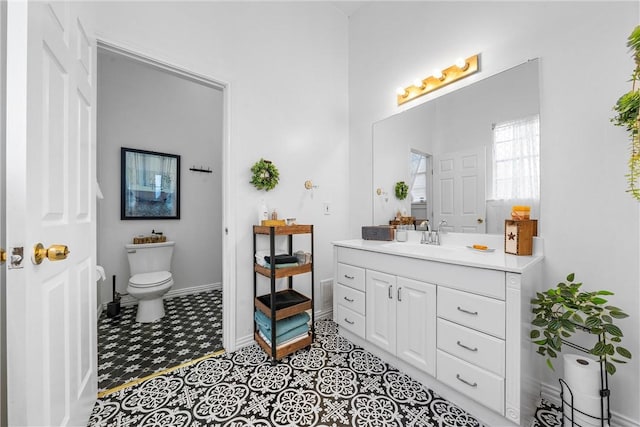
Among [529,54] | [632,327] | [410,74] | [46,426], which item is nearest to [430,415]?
[632,327]

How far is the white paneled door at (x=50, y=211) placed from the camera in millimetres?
669

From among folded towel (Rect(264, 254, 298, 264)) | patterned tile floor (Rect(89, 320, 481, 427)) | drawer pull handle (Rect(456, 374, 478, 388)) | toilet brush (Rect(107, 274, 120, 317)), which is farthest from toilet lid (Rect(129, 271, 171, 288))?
drawer pull handle (Rect(456, 374, 478, 388))

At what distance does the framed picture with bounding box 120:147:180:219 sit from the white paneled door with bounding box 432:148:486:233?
292cm

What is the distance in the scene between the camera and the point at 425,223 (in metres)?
2.12

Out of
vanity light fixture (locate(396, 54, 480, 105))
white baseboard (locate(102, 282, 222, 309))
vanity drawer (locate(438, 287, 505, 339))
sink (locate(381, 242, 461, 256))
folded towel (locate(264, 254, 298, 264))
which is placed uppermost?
vanity light fixture (locate(396, 54, 480, 105))

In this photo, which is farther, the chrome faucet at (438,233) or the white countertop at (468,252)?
the chrome faucet at (438,233)

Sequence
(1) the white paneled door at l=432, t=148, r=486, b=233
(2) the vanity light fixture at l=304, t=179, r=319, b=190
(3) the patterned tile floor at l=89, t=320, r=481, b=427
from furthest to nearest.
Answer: (2) the vanity light fixture at l=304, t=179, r=319, b=190 < (1) the white paneled door at l=432, t=148, r=486, b=233 < (3) the patterned tile floor at l=89, t=320, r=481, b=427

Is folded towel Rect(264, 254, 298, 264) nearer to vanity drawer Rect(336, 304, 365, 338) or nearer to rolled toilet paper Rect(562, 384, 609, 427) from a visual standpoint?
vanity drawer Rect(336, 304, 365, 338)

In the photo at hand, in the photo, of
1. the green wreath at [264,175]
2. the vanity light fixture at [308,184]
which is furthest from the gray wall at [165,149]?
the vanity light fixture at [308,184]

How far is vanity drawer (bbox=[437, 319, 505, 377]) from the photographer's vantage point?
1214mm

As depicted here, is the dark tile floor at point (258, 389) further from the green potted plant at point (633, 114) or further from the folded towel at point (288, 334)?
the green potted plant at point (633, 114)

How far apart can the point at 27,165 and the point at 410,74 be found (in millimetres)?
2422

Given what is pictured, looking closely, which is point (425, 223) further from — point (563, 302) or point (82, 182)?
point (82, 182)

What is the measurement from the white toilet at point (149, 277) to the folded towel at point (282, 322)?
1.06m
